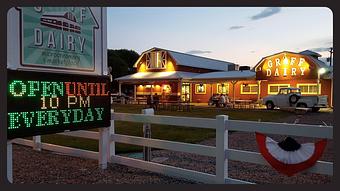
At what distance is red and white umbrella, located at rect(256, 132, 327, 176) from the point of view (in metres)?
4.77

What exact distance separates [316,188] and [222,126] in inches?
65.6

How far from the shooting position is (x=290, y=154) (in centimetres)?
496

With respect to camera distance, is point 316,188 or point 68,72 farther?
point 68,72

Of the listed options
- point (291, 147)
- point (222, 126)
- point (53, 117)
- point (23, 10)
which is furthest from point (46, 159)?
point (291, 147)

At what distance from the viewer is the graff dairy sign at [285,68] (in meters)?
31.9

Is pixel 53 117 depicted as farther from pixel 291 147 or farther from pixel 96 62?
pixel 291 147

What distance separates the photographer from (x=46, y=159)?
7.68 metres

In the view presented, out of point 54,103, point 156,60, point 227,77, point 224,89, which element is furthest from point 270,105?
point 54,103

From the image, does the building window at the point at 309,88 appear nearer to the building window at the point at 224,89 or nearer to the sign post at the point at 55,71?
the building window at the point at 224,89

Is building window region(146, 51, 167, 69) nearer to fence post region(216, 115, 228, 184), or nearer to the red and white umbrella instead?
fence post region(216, 115, 228, 184)

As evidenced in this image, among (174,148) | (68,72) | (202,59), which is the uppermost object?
(202,59)

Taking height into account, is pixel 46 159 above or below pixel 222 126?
below

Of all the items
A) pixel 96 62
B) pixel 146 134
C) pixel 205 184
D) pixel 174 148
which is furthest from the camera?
pixel 146 134

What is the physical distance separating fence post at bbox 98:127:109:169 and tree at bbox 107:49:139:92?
48555 millimetres
